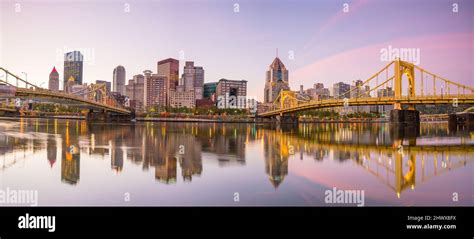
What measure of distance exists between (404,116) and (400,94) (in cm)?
345

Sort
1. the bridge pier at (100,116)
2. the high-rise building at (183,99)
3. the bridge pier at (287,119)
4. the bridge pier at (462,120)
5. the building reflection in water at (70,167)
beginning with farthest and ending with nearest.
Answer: the high-rise building at (183,99)
the bridge pier at (100,116)
the bridge pier at (287,119)
the bridge pier at (462,120)
the building reflection in water at (70,167)

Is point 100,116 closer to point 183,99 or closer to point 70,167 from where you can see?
point 70,167

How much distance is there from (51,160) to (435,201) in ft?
39.9

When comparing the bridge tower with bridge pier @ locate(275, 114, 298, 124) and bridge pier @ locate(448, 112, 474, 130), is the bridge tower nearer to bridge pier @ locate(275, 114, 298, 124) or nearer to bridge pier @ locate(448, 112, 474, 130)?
bridge pier @ locate(448, 112, 474, 130)

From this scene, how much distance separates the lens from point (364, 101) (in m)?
52.2

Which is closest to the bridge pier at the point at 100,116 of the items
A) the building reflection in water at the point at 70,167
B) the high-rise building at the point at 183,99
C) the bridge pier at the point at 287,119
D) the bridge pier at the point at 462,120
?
the bridge pier at the point at 287,119

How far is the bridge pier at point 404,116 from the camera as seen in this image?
4972cm

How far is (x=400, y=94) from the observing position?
5088 cm

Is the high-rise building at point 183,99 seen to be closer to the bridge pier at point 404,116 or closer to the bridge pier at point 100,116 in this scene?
the bridge pier at point 100,116

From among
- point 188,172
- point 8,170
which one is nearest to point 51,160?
point 8,170

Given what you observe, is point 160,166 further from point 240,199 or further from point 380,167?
point 380,167
